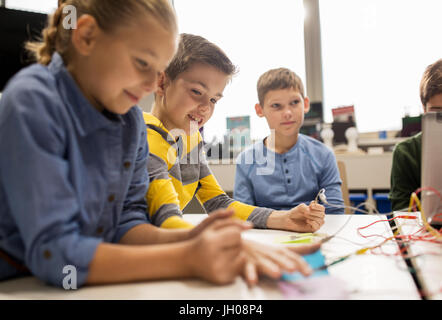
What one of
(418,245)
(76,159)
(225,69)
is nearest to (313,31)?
(225,69)

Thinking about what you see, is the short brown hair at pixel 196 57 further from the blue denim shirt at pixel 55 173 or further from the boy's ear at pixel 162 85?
the blue denim shirt at pixel 55 173

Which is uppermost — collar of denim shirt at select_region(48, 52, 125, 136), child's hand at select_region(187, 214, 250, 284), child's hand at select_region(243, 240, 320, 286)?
collar of denim shirt at select_region(48, 52, 125, 136)

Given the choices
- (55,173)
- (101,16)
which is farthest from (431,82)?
(55,173)

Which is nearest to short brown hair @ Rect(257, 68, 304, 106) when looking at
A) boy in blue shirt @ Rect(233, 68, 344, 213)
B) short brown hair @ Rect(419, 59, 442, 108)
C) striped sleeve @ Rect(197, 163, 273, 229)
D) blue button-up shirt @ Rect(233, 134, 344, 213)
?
boy in blue shirt @ Rect(233, 68, 344, 213)

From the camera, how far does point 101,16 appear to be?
51cm

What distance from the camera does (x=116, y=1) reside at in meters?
0.52

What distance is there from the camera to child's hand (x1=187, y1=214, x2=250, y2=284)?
43 centimetres

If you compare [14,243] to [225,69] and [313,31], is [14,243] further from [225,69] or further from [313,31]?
[313,31]

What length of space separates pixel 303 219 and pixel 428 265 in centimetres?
33

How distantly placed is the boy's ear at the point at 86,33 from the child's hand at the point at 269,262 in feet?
1.32

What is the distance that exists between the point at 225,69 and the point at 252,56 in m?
1.98

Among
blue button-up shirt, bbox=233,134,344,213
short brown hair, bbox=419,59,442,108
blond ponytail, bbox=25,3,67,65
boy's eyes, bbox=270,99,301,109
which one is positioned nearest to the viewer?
blond ponytail, bbox=25,3,67,65

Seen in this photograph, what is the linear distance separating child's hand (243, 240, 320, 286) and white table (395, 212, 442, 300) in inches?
6.4

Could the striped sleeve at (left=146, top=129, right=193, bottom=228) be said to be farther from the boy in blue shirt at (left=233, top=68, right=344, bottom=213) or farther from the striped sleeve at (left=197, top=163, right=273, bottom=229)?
the boy in blue shirt at (left=233, top=68, right=344, bottom=213)
